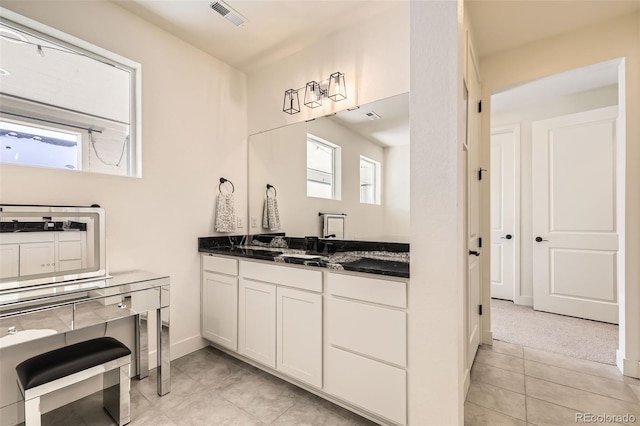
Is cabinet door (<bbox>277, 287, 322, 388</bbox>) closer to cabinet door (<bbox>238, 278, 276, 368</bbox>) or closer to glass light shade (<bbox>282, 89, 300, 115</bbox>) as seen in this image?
cabinet door (<bbox>238, 278, 276, 368</bbox>)

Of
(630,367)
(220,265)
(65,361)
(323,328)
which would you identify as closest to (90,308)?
(65,361)

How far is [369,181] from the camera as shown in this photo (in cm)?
227

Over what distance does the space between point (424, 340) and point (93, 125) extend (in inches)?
103

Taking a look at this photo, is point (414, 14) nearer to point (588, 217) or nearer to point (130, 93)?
point (130, 93)

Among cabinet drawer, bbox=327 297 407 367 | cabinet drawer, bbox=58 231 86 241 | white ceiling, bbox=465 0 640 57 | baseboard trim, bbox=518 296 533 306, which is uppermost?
white ceiling, bbox=465 0 640 57

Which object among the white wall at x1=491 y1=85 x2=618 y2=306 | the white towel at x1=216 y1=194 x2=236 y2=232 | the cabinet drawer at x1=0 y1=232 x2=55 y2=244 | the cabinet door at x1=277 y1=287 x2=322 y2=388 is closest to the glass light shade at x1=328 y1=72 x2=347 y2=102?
the white towel at x1=216 y1=194 x2=236 y2=232

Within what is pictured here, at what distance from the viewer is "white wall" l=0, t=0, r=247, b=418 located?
1.91 meters

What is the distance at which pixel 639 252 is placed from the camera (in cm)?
214

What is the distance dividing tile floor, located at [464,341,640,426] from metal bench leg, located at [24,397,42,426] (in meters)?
2.22

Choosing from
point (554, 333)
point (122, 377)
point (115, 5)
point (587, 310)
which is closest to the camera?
point (122, 377)

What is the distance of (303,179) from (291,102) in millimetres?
699

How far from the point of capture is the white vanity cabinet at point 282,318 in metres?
1.85

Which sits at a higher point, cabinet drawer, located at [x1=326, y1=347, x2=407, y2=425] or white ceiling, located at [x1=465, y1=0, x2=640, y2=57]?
white ceiling, located at [x1=465, y1=0, x2=640, y2=57]

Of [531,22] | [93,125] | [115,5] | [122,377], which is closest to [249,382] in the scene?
[122,377]
